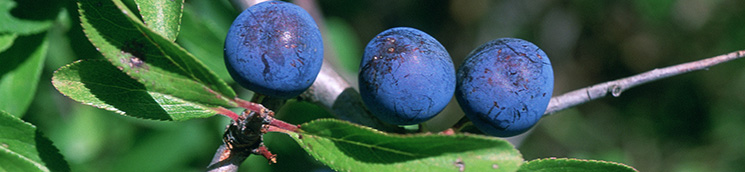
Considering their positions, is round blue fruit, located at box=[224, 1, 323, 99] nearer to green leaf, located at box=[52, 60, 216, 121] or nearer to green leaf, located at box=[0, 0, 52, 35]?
green leaf, located at box=[52, 60, 216, 121]

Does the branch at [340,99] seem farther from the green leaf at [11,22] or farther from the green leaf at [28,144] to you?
the green leaf at [11,22]

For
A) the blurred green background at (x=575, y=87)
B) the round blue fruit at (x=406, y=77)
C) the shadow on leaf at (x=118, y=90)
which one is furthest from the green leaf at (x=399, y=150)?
the blurred green background at (x=575, y=87)

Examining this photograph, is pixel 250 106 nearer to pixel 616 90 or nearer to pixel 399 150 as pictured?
pixel 399 150

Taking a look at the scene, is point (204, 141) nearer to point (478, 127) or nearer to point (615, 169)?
point (478, 127)

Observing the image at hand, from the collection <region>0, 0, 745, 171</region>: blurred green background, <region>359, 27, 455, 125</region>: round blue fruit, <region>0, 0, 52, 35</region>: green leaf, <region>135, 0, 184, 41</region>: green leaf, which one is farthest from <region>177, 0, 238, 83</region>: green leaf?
<region>359, 27, 455, 125</region>: round blue fruit

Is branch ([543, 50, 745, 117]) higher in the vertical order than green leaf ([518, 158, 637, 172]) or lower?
higher

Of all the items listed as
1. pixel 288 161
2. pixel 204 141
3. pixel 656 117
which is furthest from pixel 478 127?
pixel 656 117
